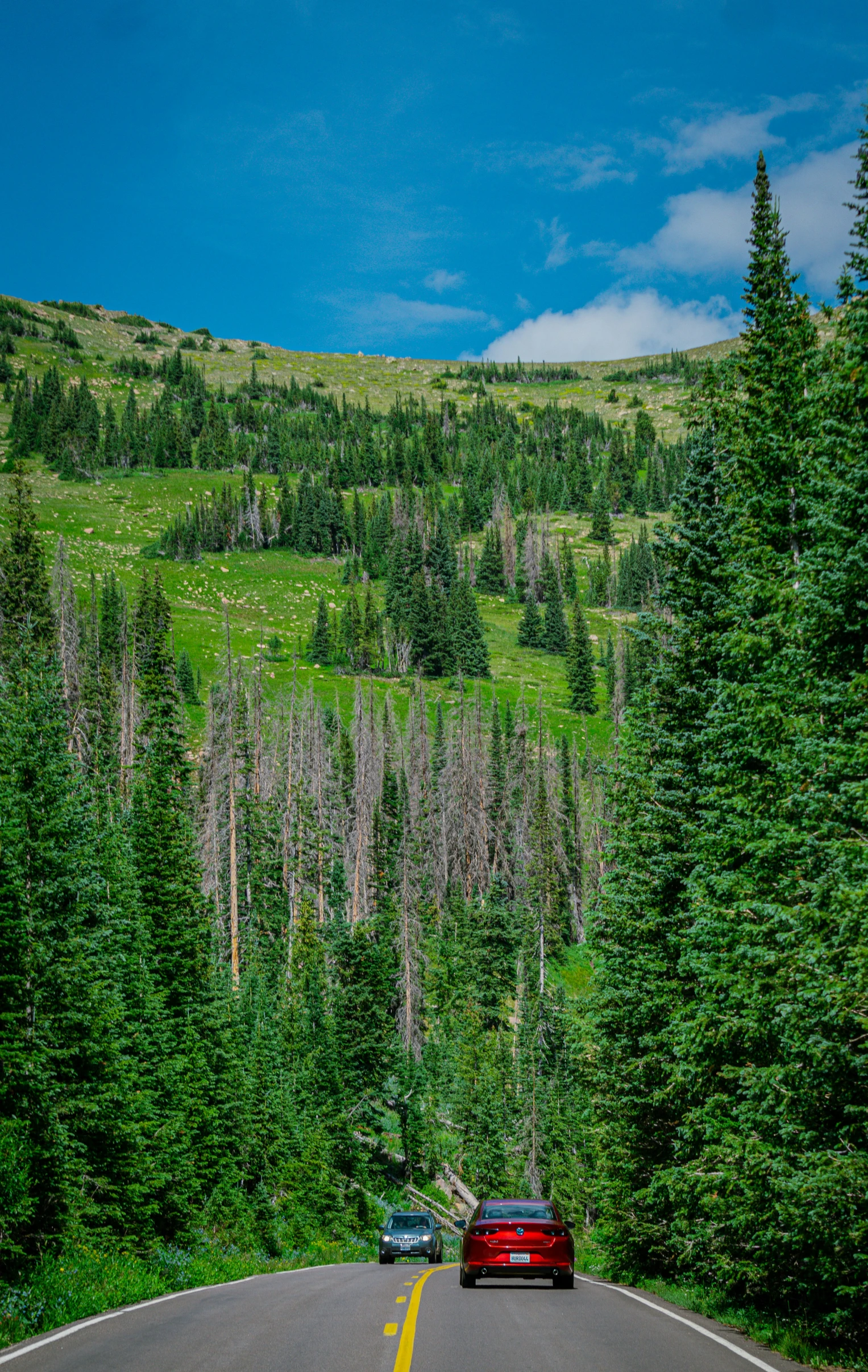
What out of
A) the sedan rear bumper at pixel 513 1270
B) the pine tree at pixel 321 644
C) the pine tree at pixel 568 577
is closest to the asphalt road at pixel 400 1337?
the sedan rear bumper at pixel 513 1270

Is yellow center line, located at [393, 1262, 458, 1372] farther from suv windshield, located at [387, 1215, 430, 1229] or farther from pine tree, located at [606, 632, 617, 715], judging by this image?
pine tree, located at [606, 632, 617, 715]

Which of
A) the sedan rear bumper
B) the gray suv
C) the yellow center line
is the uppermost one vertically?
the yellow center line

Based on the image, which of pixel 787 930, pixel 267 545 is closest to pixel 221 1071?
pixel 787 930

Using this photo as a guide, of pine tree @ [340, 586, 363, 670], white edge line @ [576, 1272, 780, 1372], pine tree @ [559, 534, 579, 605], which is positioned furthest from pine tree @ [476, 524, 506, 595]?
white edge line @ [576, 1272, 780, 1372]

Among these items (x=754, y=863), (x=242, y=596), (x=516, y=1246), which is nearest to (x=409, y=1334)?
(x=516, y=1246)

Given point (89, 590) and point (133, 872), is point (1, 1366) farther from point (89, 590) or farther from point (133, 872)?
point (89, 590)

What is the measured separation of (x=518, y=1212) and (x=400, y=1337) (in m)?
5.05

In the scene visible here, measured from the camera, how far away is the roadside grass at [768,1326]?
898 centimetres

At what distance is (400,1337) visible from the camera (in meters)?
9.49

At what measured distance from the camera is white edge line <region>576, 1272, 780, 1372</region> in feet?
28.2

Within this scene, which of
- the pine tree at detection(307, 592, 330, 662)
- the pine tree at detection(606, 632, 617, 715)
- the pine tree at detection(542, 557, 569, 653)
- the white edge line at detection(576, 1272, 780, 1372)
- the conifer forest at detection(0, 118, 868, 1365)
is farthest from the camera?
the pine tree at detection(542, 557, 569, 653)

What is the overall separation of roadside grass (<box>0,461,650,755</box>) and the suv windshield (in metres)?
61.3

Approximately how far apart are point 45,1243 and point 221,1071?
42.9 feet

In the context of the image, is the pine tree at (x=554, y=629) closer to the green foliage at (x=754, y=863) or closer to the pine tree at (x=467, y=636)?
the pine tree at (x=467, y=636)
